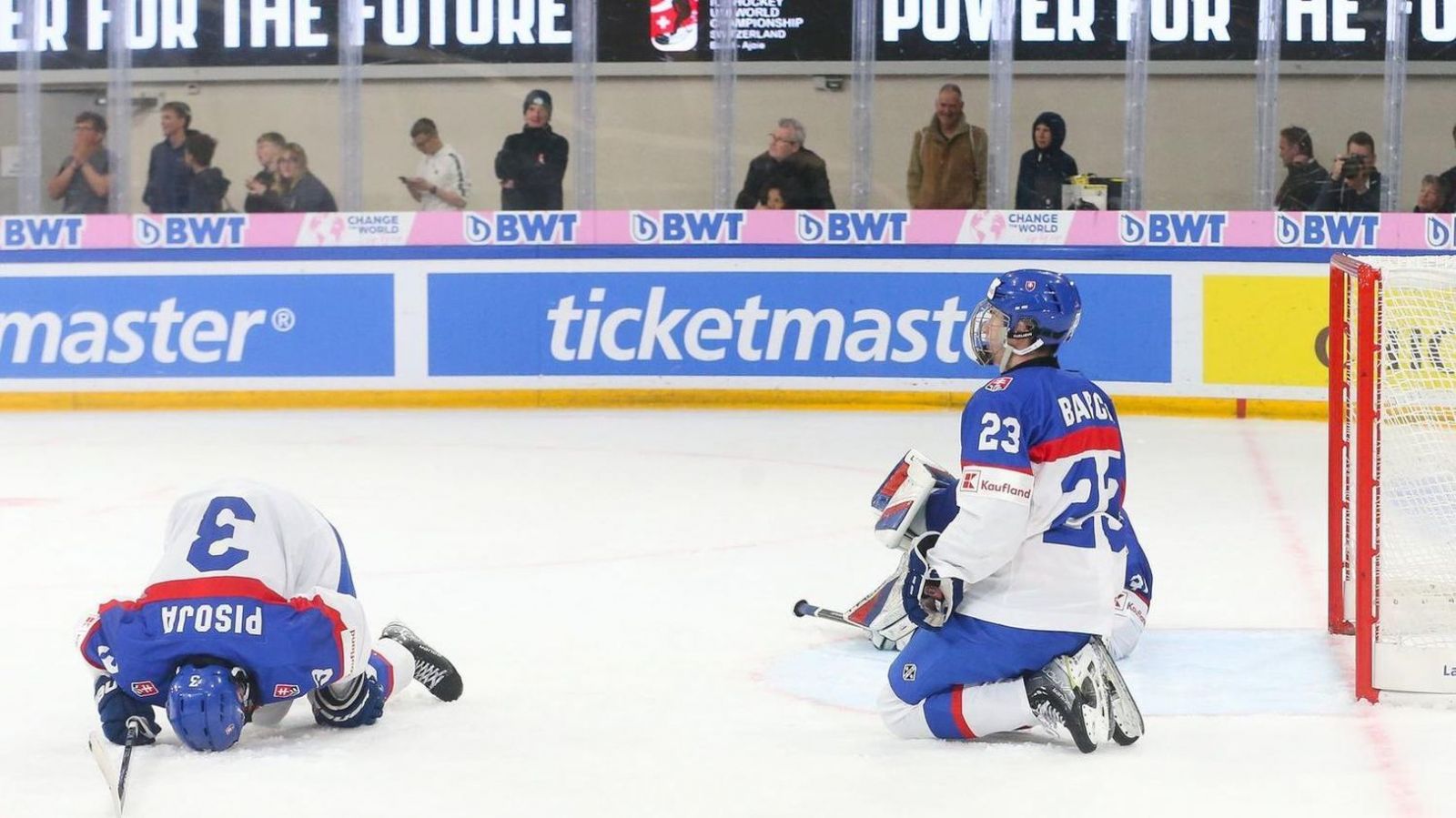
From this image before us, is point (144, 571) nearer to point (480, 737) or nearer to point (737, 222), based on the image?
point (480, 737)

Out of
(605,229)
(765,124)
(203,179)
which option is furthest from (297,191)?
(765,124)

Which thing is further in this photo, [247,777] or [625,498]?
[625,498]

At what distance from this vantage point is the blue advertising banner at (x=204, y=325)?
10664 mm

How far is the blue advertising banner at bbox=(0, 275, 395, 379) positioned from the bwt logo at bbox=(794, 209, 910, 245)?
7.59ft

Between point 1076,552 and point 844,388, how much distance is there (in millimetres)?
6736

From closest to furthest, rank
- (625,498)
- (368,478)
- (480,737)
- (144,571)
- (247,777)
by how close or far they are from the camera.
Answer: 1. (247,777)
2. (480,737)
3. (144,571)
4. (625,498)
5. (368,478)

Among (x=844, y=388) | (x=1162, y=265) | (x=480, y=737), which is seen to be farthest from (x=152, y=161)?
(x=480, y=737)

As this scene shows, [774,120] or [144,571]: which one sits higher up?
[774,120]

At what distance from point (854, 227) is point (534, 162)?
1.84 meters

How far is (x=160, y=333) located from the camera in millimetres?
10695

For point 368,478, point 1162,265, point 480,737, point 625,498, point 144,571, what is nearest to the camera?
point 480,737

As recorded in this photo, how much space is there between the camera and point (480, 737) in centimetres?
400

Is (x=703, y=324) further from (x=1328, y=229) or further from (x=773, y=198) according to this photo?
(x=1328, y=229)

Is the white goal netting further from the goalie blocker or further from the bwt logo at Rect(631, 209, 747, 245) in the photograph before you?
the bwt logo at Rect(631, 209, 747, 245)
